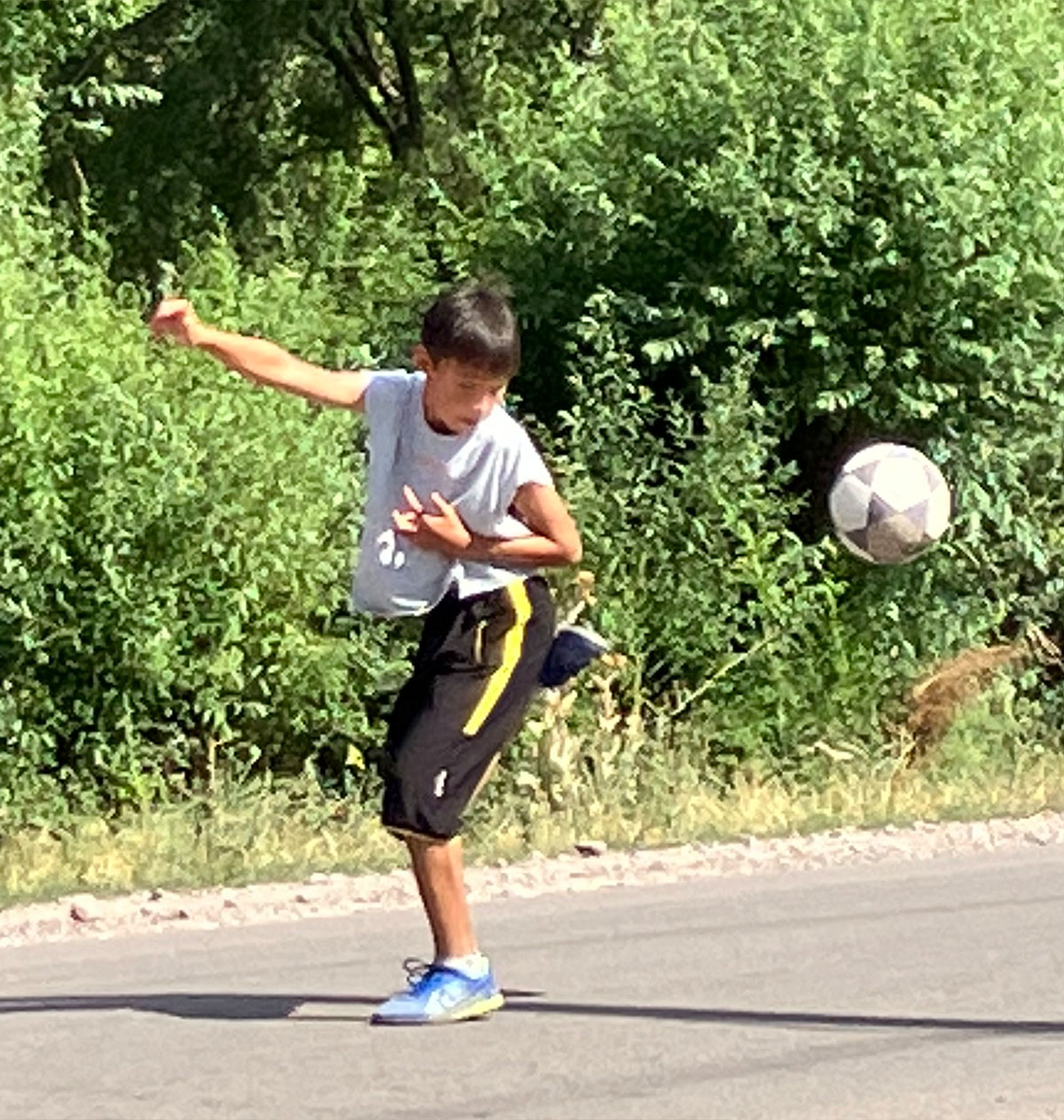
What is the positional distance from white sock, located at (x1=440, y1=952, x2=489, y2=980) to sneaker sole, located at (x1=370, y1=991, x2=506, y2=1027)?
0.21 feet

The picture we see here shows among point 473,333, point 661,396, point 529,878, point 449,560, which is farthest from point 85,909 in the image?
point 661,396

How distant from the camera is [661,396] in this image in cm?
1697

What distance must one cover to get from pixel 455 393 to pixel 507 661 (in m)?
0.69

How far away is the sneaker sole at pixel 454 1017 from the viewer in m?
7.14

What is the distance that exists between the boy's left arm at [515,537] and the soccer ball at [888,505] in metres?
3.89

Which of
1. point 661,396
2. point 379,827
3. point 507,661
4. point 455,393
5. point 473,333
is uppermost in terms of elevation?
point 473,333

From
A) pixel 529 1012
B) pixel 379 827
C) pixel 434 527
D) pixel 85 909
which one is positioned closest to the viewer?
pixel 434 527

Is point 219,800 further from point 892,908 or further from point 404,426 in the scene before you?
point 404,426

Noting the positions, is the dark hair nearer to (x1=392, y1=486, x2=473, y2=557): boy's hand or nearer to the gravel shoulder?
(x1=392, y1=486, x2=473, y2=557): boy's hand

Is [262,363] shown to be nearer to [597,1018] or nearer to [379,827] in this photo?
[597,1018]

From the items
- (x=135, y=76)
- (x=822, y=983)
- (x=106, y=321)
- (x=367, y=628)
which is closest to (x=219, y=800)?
(x=367, y=628)

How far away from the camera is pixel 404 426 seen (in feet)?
23.7

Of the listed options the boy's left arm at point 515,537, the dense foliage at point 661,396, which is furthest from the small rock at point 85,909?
the dense foliage at point 661,396

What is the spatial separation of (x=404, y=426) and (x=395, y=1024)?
148 cm
